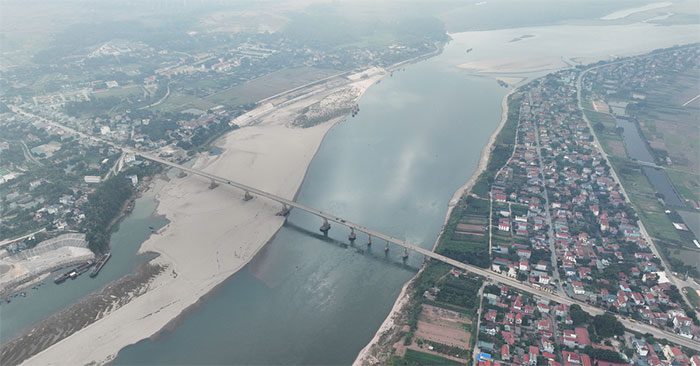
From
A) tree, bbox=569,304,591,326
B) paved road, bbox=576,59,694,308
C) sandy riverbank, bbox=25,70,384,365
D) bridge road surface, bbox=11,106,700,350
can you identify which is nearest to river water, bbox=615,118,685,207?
paved road, bbox=576,59,694,308

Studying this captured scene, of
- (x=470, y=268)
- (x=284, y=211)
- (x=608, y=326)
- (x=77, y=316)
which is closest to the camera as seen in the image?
(x=608, y=326)

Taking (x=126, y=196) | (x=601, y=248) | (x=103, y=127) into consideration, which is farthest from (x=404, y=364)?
(x=103, y=127)

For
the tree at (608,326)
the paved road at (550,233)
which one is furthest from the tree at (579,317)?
the paved road at (550,233)

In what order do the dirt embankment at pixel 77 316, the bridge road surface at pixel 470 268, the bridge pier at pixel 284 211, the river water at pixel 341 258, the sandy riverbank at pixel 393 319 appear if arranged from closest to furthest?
the sandy riverbank at pixel 393 319 < the dirt embankment at pixel 77 316 < the bridge road surface at pixel 470 268 < the river water at pixel 341 258 < the bridge pier at pixel 284 211

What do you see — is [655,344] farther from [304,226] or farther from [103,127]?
[103,127]

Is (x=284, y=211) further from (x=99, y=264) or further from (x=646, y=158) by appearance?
(x=646, y=158)

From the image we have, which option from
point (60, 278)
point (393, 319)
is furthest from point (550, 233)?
point (60, 278)

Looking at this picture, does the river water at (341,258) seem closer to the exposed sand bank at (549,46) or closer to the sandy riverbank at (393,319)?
the sandy riverbank at (393,319)
